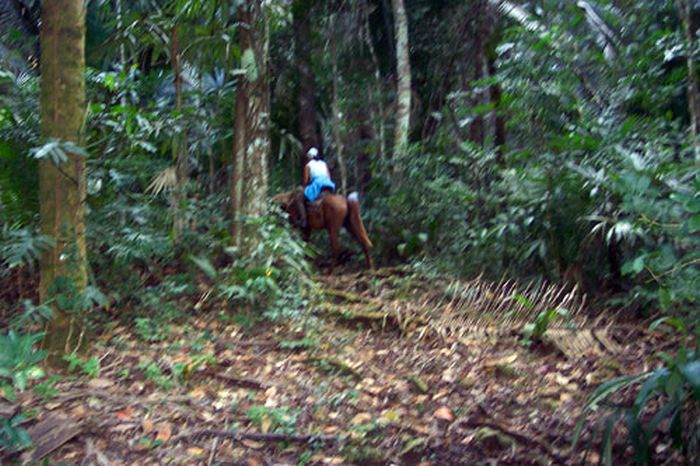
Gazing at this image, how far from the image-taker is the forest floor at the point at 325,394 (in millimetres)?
4645

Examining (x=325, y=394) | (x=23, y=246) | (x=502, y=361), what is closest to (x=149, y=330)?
(x=23, y=246)

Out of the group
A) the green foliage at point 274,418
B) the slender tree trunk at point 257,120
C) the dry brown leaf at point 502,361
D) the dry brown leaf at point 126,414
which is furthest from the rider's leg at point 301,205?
the dry brown leaf at point 126,414

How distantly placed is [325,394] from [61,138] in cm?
302

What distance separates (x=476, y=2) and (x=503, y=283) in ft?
21.6

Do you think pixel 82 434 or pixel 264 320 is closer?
pixel 82 434

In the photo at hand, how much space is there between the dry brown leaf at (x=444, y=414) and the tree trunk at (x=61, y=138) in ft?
10.0

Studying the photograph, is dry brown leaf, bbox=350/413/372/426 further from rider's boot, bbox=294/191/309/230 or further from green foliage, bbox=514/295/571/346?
rider's boot, bbox=294/191/309/230

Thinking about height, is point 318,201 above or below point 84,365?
above

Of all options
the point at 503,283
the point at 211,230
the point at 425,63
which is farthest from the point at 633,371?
the point at 425,63

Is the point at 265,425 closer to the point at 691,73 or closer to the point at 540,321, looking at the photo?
the point at 540,321

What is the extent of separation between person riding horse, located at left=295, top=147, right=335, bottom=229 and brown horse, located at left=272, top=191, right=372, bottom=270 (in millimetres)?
79

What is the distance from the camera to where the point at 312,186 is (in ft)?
34.4

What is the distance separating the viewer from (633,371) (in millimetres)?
5738

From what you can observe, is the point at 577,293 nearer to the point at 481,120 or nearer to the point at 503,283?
the point at 503,283
